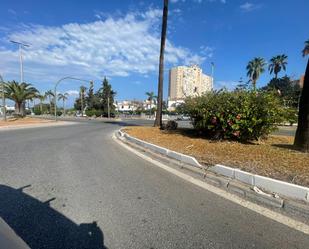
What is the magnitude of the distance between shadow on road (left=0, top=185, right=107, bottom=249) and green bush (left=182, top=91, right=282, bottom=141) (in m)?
6.44

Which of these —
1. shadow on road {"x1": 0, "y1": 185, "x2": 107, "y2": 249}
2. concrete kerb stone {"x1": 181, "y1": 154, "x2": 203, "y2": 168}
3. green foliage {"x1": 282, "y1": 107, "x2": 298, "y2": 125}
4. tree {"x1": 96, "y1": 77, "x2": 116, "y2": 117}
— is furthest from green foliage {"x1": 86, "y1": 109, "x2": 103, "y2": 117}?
shadow on road {"x1": 0, "y1": 185, "x2": 107, "y2": 249}

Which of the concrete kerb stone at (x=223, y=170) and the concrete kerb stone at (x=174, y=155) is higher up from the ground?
the concrete kerb stone at (x=223, y=170)

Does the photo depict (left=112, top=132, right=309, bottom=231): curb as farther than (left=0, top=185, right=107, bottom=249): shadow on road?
Yes

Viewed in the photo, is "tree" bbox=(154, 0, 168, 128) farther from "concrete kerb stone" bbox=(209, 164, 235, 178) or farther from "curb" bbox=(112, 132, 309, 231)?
"concrete kerb stone" bbox=(209, 164, 235, 178)

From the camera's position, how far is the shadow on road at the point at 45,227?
2752 mm

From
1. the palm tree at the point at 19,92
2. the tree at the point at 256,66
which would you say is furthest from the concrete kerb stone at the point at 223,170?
the tree at the point at 256,66

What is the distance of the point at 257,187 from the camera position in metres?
4.32

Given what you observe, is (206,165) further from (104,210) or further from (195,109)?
(195,109)

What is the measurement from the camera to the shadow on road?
2752mm

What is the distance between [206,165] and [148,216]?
2802 millimetres

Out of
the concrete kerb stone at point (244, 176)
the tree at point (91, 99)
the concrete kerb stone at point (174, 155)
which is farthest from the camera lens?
the tree at point (91, 99)

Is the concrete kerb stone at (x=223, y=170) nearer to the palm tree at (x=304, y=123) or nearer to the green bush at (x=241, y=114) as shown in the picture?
the palm tree at (x=304, y=123)

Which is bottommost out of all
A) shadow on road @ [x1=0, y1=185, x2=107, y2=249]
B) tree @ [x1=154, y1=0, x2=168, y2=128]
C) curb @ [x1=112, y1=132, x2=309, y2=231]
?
shadow on road @ [x1=0, y1=185, x2=107, y2=249]

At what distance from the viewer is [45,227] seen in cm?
309
